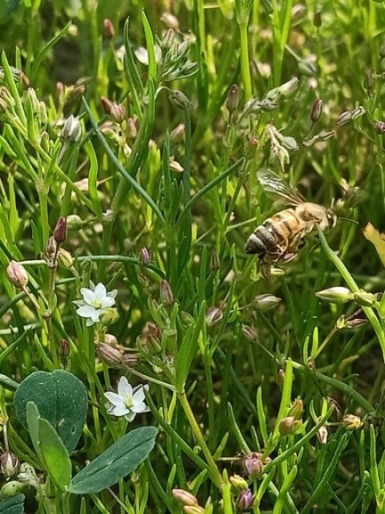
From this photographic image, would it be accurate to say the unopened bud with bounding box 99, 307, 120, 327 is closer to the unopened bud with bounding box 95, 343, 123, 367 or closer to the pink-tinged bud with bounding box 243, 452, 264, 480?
the unopened bud with bounding box 95, 343, 123, 367

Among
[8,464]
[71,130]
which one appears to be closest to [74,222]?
[71,130]

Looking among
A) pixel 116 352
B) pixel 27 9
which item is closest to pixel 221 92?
pixel 27 9

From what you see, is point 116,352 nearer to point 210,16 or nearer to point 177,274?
point 177,274

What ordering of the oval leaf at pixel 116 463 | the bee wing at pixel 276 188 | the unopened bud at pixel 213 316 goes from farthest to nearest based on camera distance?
1. the bee wing at pixel 276 188
2. the unopened bud at pixel 213 316
3. the oval leaf at pixel 116 463

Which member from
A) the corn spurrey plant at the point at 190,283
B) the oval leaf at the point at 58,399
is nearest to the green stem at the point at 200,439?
the corn spurrey plant at the point at 190,283

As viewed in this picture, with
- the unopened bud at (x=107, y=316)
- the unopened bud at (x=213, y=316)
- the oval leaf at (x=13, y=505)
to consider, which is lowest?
the oval leaf at (x=13, y=505)

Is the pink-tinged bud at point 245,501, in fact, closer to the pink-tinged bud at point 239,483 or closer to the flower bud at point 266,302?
the pink-tinged bud at point 239,483
